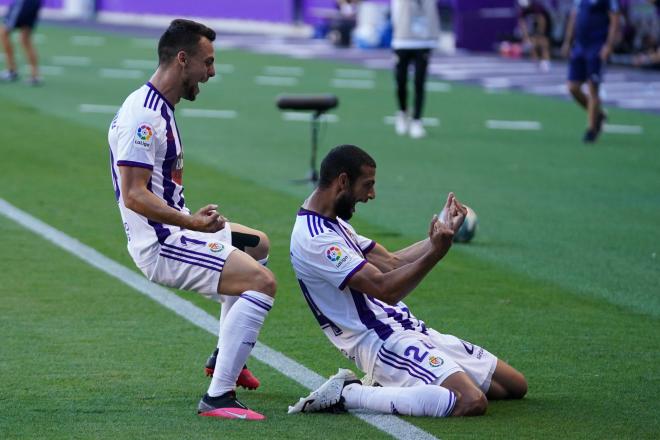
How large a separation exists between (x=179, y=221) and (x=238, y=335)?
23.6 inches

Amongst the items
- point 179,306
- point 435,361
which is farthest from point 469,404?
point 179,306

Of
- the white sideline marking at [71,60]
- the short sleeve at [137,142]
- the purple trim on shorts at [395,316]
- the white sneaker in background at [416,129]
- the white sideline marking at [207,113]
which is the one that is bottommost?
the white sideline marking at [71,60]

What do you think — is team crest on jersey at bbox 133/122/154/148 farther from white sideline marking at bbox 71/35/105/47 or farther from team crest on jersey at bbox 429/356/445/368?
white sideline marking at bbox 71/35/105/47

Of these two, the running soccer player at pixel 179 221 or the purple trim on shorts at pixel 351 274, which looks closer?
the running soccer player at pixel 179 221

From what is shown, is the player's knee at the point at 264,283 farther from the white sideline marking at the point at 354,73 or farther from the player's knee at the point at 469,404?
the white sideline marking at the point at 354,73

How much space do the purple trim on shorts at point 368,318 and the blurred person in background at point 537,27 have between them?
987 inches

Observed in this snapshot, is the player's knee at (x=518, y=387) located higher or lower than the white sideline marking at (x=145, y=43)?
higher

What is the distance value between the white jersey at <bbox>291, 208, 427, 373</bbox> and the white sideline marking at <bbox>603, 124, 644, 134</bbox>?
13.9 meters

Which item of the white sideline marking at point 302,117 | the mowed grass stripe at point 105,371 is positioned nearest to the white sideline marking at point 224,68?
the white sideline marking at point 302,117

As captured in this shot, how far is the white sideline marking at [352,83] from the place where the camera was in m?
25.9

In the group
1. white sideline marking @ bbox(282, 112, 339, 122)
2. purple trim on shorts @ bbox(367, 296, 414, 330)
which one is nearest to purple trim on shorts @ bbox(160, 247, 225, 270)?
purple trim on shorts @ bbox(367, 296, 414, 330)

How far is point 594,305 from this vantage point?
30.4ft

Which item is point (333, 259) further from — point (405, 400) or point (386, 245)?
point (386, 245)

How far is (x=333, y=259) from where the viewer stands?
6.48 m
